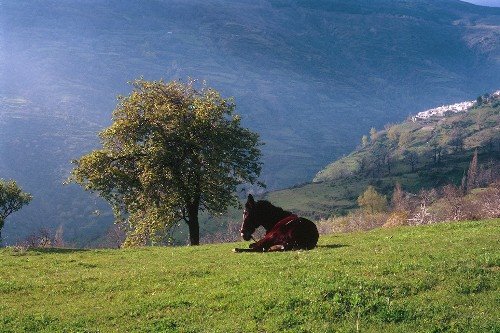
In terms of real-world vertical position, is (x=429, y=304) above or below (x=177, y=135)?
below

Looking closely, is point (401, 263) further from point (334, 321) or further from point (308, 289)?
point (334, 321)

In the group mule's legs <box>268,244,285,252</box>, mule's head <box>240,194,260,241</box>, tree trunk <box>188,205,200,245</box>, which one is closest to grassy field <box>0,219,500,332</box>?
mule's legs <box>268,244,285,252</box>

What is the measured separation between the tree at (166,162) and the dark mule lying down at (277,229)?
18819mm

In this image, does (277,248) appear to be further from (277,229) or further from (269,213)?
(269,213)

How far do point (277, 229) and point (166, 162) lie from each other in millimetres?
20475

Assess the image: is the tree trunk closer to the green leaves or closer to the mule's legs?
the mule's legs

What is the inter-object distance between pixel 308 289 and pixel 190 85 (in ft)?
128

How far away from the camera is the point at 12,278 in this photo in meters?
19.2

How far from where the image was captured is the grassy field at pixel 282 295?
12344 mm

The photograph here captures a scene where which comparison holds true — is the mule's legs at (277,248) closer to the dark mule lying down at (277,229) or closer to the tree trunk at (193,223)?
the dark mule lying down at (277,229)

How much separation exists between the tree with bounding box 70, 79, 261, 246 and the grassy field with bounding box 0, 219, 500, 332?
23.2m

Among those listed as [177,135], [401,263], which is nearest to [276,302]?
[401,263]

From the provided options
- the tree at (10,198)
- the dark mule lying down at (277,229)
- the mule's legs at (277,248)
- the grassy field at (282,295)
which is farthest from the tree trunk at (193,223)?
the tree at (10,198)

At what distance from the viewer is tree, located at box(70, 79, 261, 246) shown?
4266 cm
